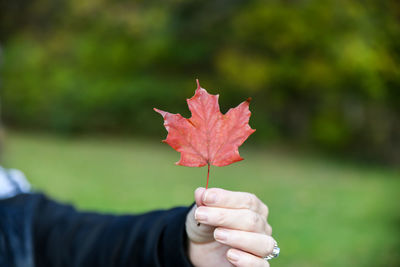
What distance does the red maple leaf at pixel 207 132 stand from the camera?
951 mm

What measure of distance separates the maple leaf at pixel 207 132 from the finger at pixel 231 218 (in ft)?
0.38

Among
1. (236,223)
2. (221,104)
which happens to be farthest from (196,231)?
(221,104)

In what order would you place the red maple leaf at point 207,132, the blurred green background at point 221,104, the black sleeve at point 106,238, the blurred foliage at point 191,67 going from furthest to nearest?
the blurred foliage at point 191,67, the blurred green background at point 221,104, the black sleeve at point 106,238, the red maple leaf at point 207,132

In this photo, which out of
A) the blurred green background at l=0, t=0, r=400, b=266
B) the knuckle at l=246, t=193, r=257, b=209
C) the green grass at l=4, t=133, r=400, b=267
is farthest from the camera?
the blurred green background at l=0, t=0, r=400, b=266

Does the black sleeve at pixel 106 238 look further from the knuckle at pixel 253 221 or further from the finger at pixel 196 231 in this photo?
the knuckle at pixel 253 221

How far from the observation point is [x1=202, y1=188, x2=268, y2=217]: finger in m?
0.99

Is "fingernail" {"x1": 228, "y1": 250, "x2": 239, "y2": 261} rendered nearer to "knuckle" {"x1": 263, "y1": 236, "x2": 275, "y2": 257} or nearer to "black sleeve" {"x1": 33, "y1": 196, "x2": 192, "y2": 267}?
"knuckle" {"x1": 263, "y1": 236, "x2": 275, "y2": 257}

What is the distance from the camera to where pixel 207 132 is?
98 centimetres

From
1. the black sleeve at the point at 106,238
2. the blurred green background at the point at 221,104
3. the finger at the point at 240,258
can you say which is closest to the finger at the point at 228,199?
the finger at the point at 240,258

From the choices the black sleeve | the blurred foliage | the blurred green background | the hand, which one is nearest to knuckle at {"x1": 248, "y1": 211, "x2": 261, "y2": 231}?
the hand

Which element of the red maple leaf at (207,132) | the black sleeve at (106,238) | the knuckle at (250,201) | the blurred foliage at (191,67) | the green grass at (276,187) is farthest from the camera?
the blurred foliage at (191,67)

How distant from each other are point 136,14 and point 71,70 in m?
2.42

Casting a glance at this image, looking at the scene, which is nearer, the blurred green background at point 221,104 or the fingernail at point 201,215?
the fingernail at point 201,215

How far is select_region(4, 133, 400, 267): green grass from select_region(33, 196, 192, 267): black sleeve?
10.1 ft
